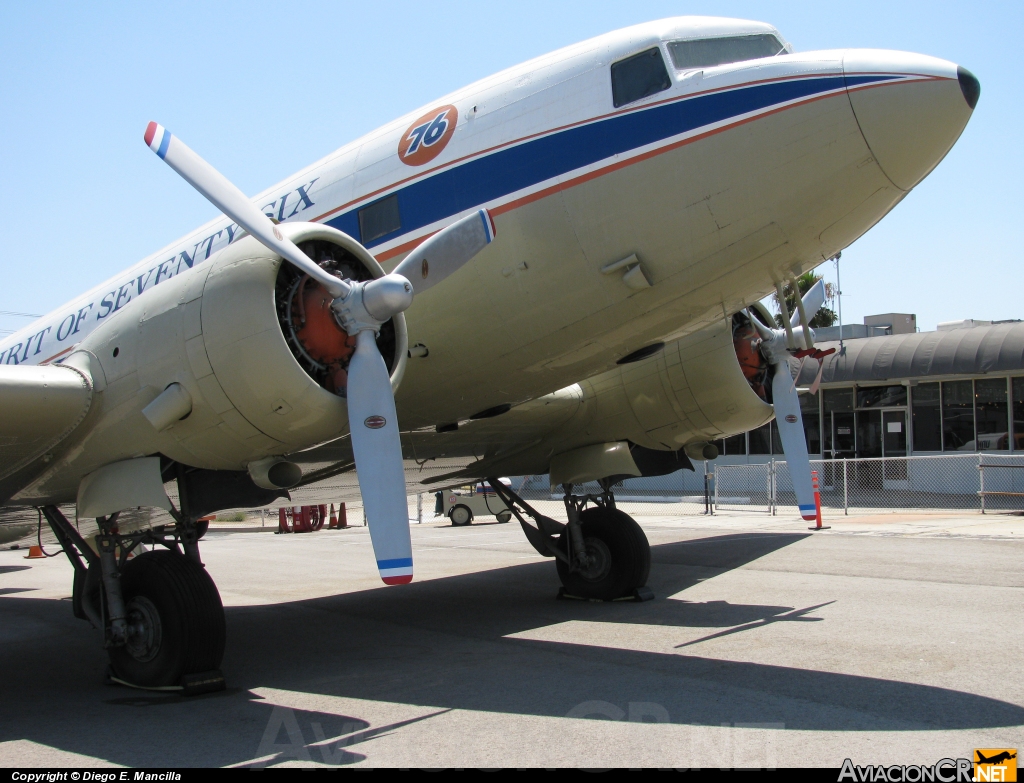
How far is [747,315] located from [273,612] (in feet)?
22.2

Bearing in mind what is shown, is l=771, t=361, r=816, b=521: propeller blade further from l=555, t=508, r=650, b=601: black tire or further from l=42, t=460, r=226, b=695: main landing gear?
l=42, t=460, r=226, b=695: main landing gear

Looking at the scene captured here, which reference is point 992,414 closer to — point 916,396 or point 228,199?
point 916,396

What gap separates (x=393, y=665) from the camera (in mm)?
7359

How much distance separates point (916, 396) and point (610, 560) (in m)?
20.9

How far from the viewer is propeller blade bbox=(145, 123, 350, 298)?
19.7ft

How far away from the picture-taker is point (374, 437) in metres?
6.08

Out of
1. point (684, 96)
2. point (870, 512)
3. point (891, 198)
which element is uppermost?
point (684, 96)

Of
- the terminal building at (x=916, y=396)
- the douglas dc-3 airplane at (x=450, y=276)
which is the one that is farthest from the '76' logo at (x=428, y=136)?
the terminal building at (x=916, y=396)

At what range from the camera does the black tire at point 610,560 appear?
10438mm

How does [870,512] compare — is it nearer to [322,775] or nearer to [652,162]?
[652,162]

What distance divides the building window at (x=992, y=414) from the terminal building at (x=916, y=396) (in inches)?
1.0

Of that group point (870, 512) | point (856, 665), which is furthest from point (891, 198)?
point (870, 512)

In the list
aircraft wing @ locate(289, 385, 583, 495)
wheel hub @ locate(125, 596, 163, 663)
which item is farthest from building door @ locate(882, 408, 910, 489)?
wheel hub @ locate(125, 596, 163, 663)

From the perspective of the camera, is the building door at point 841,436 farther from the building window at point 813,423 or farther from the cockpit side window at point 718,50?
the cockpit side window at point 718,50
